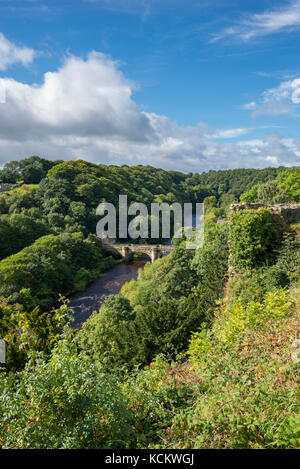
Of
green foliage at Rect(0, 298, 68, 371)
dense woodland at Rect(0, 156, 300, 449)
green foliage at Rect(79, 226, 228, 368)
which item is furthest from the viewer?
green foliage at Rect(0, 298, 68, 371)

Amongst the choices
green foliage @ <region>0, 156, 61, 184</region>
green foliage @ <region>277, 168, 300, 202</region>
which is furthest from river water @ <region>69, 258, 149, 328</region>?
green foliage @ <region>0, 156, 61, 184</region>

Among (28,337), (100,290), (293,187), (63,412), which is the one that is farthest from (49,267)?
(293,187)

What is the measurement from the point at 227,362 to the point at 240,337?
1428 millimetres

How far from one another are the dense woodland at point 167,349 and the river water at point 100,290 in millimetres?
1706

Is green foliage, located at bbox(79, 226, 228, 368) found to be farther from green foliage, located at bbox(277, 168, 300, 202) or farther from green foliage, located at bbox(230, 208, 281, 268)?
green foliage, located at bbox(277, 168, 300, 202)

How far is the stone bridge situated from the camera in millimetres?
46406

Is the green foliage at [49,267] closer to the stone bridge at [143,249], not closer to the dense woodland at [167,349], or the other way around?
the dense woodland at [167,349]

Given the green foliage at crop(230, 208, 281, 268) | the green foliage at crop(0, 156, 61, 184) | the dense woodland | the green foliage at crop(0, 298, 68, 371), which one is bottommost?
the green foliage at crop(0, 298, 68, 371)

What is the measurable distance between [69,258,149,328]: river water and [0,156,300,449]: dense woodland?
171 centimetres

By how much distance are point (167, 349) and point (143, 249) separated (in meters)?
36.8

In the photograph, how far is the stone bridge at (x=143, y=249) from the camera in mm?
46406

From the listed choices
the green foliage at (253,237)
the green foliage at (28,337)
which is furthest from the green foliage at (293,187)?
the green foliage at (28,337)

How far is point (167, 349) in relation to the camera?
11.4m
